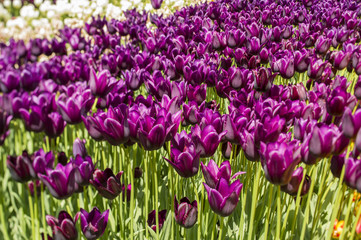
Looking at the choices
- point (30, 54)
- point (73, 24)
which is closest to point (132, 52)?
point (30, 54)

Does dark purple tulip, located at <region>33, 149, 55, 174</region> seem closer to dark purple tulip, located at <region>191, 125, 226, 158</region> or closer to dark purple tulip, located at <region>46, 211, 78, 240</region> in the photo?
dark purple tulip, located at <region>46, 211, 78, 240</region>

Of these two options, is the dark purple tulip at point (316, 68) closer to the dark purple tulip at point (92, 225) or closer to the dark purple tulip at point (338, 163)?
the dark purple tulip at point (338, 163)

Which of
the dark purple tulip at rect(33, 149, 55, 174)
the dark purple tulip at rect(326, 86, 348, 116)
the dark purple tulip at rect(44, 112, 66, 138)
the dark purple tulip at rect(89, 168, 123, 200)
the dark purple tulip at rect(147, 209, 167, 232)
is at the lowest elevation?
the dark purple tulip at rect(147, 209, 167, 232)

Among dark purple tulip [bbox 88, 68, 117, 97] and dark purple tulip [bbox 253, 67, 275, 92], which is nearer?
dark purple tulip [bbox 88, 68, 117, 97]

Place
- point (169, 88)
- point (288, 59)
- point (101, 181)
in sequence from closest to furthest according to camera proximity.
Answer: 1. point (101, 181)
2. point (169, 88)
3. point (288, 59)

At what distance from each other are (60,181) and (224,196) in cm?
65

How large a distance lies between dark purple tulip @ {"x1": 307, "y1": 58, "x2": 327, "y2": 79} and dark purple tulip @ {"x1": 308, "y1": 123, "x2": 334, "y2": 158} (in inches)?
57.4

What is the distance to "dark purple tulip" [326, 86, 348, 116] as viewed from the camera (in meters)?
1.65

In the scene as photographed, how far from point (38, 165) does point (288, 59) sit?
1827 mm

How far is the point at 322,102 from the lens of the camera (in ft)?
6.44

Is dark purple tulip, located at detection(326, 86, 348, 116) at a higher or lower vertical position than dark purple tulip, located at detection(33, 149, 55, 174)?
higher

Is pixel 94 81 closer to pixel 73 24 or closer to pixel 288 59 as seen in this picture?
pixel 288 59

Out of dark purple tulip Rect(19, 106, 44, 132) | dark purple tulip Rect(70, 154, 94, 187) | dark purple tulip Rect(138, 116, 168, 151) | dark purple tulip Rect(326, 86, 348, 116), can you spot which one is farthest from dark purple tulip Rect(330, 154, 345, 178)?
dark purple tulip Rect(19, 106, 44, 132)

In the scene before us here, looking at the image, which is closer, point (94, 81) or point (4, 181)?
point (94, 81)
